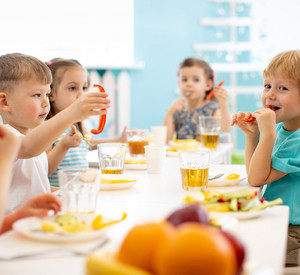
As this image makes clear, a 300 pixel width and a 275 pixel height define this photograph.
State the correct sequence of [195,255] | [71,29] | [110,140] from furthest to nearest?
[71,29], [110,140], [195,255]

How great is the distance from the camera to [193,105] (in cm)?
357

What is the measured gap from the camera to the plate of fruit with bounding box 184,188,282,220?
1.05 metres

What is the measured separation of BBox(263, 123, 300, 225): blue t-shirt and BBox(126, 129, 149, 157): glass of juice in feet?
2.42

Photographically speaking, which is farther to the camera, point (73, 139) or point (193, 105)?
point (193, 105)

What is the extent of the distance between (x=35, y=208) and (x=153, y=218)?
320 millimetres

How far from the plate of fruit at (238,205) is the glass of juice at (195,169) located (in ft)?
0.83

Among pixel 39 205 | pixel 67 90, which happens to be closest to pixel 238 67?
pixel 67 90

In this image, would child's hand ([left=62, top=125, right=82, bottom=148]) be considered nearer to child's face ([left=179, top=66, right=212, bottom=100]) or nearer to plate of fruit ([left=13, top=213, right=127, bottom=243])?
plate of fruit ([left=13, top=213, right=127, bottom=243])

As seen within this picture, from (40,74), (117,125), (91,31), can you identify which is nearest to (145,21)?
(91,31)

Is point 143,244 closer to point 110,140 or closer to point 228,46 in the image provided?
point 110,140

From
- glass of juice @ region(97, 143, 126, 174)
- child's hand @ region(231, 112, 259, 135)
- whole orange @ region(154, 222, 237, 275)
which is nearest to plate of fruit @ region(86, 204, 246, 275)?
whole orange @ region(154, 222, 237, 275)

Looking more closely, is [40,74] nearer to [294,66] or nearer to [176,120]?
[294,66]

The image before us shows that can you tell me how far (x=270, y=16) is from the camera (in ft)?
17.4

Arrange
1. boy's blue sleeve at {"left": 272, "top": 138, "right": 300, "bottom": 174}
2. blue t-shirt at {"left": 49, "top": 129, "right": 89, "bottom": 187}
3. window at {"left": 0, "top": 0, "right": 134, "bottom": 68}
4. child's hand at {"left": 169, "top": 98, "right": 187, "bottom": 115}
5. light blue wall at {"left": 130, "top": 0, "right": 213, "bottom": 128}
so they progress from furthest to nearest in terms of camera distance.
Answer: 1. light blue wall at {"left": 130, "top": 0, "right": 213, "bottom": 128}
2. window at {"left": 0, "top": 0, "right": 134, "bottom": 68}
3. child's hand at {"left": 169, "top": 98, "right": 187, "bottom": 115}
4. blue t-shirt at {"left": 49, "top": 129, "right": 89, "bottom": 187}
5. boy's blue sleeve at {"left": 272, "top": 138, "right": 300, "bottom": 174}
